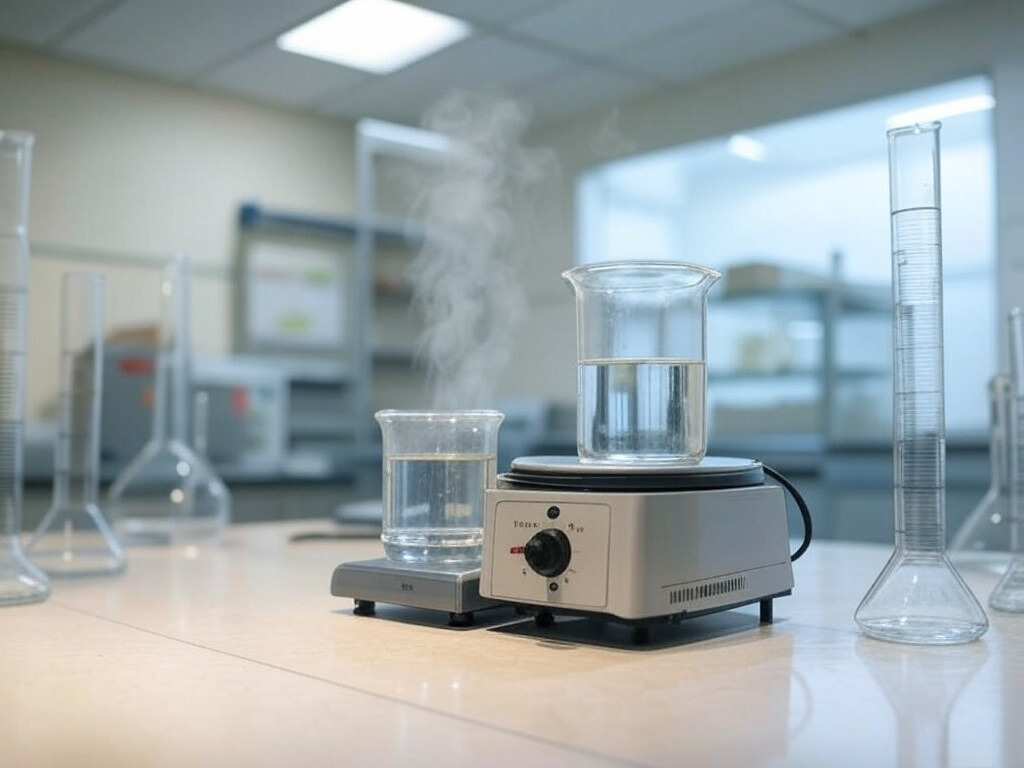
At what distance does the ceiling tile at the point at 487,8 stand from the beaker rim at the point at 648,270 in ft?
3.42

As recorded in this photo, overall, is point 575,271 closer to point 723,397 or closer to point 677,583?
point 677,583

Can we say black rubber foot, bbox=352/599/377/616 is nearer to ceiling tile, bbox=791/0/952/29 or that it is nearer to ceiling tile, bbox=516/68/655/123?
ceiling tile, bbox=791/0/952/29

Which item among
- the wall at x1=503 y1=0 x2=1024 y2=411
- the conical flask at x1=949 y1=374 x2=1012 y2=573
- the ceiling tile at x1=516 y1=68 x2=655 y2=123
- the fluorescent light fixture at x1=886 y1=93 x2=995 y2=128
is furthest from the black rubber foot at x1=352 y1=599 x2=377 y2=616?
the fluorescent light fixture at x1=886 y1=93 x2=995 y2=128

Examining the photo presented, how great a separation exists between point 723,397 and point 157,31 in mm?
2744

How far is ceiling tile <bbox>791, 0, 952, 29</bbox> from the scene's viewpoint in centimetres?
301

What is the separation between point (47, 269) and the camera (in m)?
3.99

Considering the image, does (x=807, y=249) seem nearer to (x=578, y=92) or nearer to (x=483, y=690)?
(x=578, y=92)

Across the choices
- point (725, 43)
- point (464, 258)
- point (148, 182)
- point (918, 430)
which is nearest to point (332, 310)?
point (148, 182)

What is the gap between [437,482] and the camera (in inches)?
37.1

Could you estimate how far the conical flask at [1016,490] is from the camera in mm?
955

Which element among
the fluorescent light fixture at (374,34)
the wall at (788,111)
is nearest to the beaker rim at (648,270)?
the fluorescent light fixture at (374,34)

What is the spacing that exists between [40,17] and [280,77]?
1.59 metres

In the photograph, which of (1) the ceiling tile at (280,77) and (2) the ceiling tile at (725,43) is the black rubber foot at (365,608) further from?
(2) the ceiling tile at (725,43)

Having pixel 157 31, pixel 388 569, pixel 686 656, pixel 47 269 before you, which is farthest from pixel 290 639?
pixel 47 269
